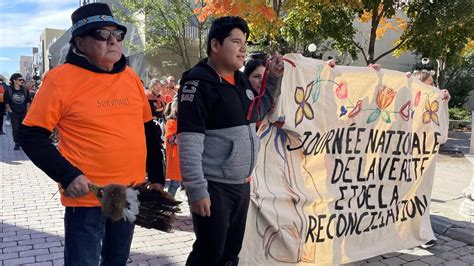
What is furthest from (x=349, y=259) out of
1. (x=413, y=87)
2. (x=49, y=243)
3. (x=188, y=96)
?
(x=49, y=243)

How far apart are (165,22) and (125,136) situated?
19.5m

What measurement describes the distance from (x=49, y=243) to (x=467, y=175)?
8.18 meters

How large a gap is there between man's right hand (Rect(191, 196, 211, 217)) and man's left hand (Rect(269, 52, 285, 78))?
1210mm

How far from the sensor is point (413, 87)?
13.8ft

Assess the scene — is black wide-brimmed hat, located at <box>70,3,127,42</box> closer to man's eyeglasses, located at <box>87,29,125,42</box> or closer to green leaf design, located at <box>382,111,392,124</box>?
man's eyeglasses, located at <box>87,29,125,42</box>

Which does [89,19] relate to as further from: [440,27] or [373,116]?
[440,27]

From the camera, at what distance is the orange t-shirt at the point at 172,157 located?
5.63 meters

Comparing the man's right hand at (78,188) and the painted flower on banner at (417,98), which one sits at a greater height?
the painted flower on banner at (417,98)

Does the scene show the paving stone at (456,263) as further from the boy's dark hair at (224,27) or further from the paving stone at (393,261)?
the boy's dark hair at (224,27)

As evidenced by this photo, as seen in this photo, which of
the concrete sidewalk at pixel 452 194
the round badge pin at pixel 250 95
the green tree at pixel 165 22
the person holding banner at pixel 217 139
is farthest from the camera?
the green tree at pixel 165 22

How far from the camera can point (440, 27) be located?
432 inches

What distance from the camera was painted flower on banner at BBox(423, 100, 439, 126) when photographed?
4.34m

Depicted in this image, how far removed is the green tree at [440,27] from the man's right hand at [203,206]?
10545 mm

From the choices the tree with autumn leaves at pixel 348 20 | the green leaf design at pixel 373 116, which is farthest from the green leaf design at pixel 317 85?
the tree with autumn leaves at pixel 348 20
